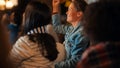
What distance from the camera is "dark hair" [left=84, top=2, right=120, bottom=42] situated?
1.40 meters

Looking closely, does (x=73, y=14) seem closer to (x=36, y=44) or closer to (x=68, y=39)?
(x=68, y=39)

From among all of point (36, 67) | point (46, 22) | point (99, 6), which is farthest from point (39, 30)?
point (99, 6)

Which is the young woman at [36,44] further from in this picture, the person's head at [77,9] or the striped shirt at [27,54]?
the person's head at [77,9]

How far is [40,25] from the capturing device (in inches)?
93.0

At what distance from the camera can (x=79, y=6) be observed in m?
2.71

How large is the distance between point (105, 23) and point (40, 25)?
1016mm

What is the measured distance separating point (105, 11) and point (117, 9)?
0.17ft

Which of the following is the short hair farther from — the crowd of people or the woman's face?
the woman's face

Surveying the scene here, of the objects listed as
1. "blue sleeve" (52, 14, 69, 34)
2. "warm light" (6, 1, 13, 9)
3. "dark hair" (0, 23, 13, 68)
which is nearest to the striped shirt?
"blue sleeve" (52, 14, 69, 34)

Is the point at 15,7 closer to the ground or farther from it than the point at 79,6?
farther from it

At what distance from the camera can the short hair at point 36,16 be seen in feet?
7.73

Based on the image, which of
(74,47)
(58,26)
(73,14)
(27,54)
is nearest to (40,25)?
(27,54)

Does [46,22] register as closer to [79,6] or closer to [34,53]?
[34,53]

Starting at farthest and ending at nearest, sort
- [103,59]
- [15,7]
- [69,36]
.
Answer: [15,7], [69,36], [103,59]
